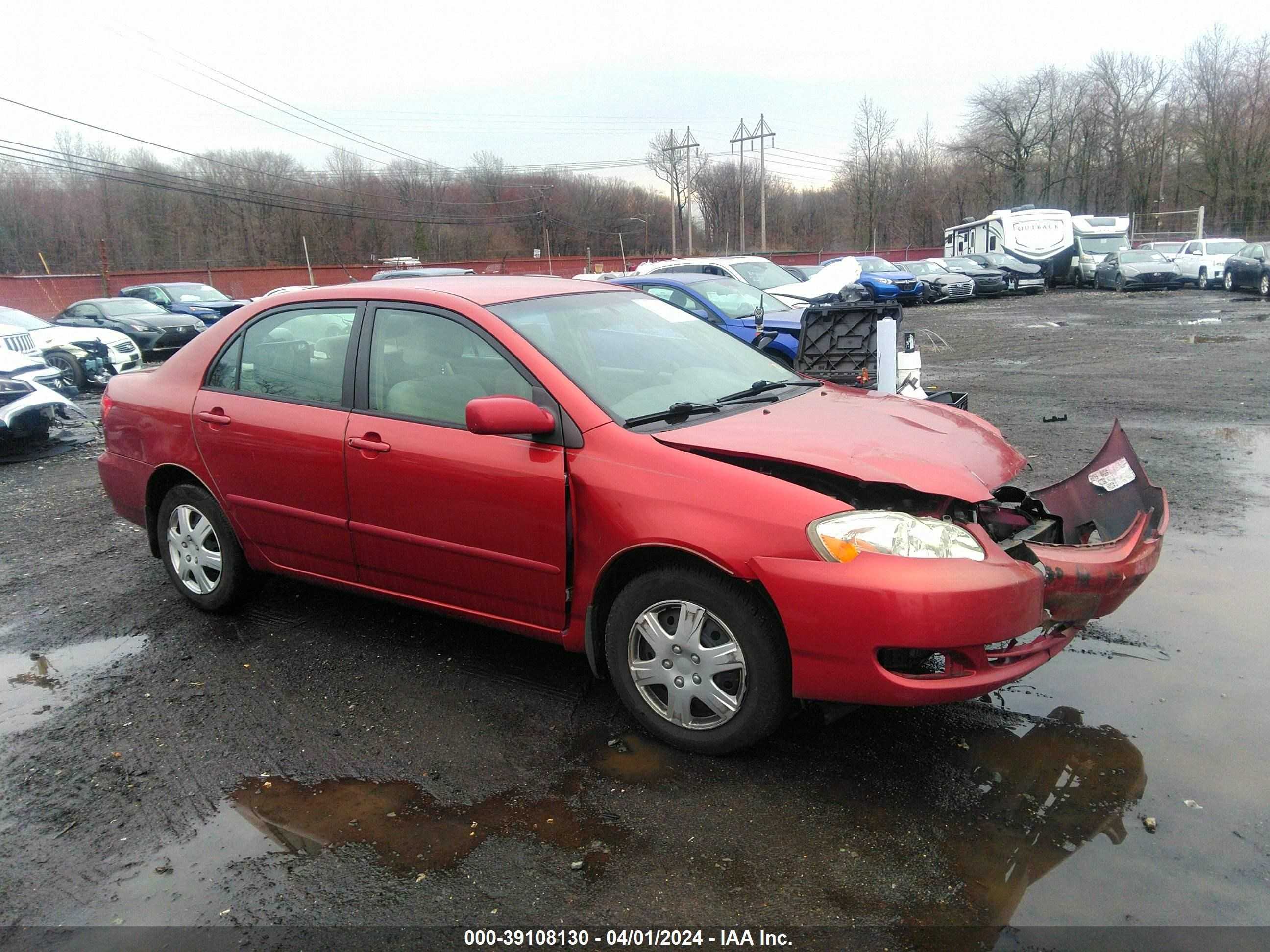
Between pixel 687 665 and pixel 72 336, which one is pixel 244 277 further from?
pixel 687 665

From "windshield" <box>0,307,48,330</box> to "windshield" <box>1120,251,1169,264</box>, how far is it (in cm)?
3020

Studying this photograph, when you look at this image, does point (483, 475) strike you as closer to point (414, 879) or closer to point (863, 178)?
point (414, 879)

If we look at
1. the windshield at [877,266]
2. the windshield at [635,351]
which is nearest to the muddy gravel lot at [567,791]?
the windshield at [635,351]

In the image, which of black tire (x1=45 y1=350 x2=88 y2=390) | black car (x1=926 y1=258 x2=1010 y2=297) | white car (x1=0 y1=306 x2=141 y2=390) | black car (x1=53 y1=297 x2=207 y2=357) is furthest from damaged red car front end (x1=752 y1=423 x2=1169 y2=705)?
black car (x1=926 y1=258 x2=1010 y2=297)

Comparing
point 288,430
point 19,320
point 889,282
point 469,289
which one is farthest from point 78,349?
point 889,282

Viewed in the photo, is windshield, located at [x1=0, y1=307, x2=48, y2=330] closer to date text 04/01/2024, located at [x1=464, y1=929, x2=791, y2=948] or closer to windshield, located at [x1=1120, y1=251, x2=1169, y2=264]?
date text 04/01/2024, located at [x1=464, y1=929, x2=791, y2=948]

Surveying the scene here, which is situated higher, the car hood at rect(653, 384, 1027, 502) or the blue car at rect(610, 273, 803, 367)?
the blue car at rect(610, 273, 803, 367)

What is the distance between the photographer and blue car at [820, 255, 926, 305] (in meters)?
26.0

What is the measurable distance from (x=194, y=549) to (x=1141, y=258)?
3214 centimetres

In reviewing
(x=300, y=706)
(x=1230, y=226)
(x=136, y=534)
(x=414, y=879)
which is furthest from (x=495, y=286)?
(x=1230, y=226)

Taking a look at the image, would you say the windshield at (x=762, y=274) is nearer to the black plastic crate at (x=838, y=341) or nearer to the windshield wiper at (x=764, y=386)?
the black plastic crate at (x=838, y=341)

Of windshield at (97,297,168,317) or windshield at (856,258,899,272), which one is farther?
windshield at (856,258,899,272)

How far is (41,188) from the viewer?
49188 mm

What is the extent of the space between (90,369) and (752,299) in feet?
36.4
